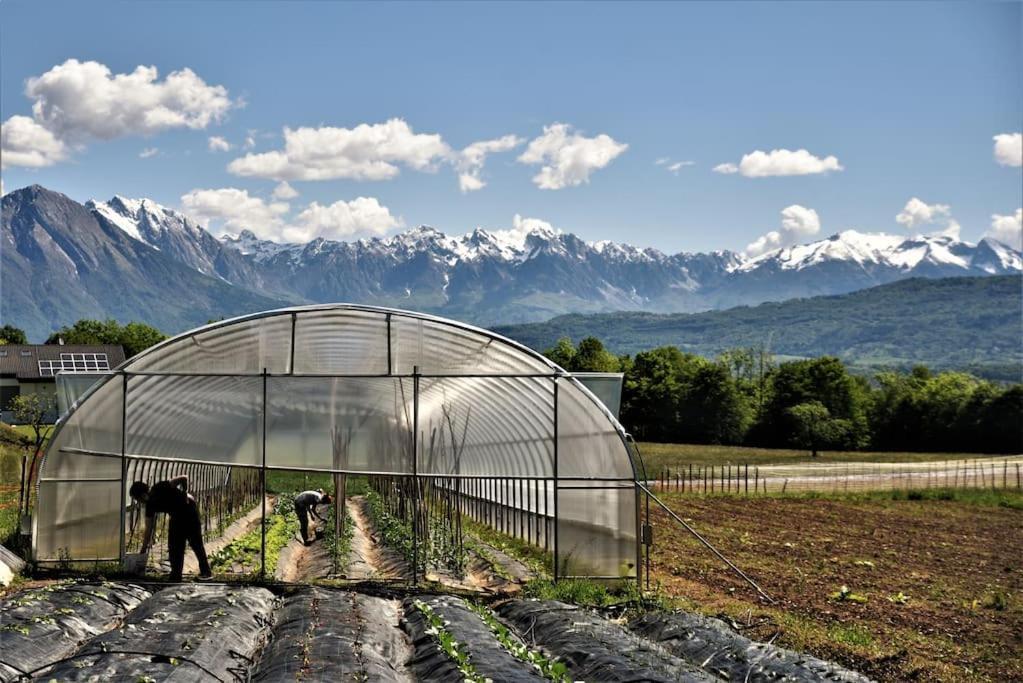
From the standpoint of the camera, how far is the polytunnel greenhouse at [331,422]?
1567 cm

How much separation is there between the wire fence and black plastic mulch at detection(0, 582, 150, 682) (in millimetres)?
25042

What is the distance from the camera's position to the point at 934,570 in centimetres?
1902

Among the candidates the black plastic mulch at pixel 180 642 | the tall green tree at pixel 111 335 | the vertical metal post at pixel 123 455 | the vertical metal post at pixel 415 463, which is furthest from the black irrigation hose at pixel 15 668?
the tall green tree at pixel 111 335

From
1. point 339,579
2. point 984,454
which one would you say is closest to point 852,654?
point 339,579

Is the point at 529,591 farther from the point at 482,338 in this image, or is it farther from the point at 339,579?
the point at 482,338

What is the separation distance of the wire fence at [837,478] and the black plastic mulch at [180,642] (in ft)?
81.1

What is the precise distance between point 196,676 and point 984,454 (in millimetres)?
63024

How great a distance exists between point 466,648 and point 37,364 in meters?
68.6

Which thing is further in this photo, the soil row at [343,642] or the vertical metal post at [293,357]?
the vertical metal post at [293,357]

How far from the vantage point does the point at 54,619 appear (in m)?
11.2

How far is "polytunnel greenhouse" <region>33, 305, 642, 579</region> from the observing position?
617 inches

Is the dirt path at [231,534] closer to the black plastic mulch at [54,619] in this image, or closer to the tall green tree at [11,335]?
the black plastic mulch at [54,619]

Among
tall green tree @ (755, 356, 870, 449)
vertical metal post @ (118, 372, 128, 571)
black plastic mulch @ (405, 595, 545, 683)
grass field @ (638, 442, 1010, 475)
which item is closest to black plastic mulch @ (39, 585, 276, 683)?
black plastic mulch @ (405, 595, 545, 683)

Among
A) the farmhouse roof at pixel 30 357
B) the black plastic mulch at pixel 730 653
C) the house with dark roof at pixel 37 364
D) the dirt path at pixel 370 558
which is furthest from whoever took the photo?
the farmhouse roof at pixel 30 357
